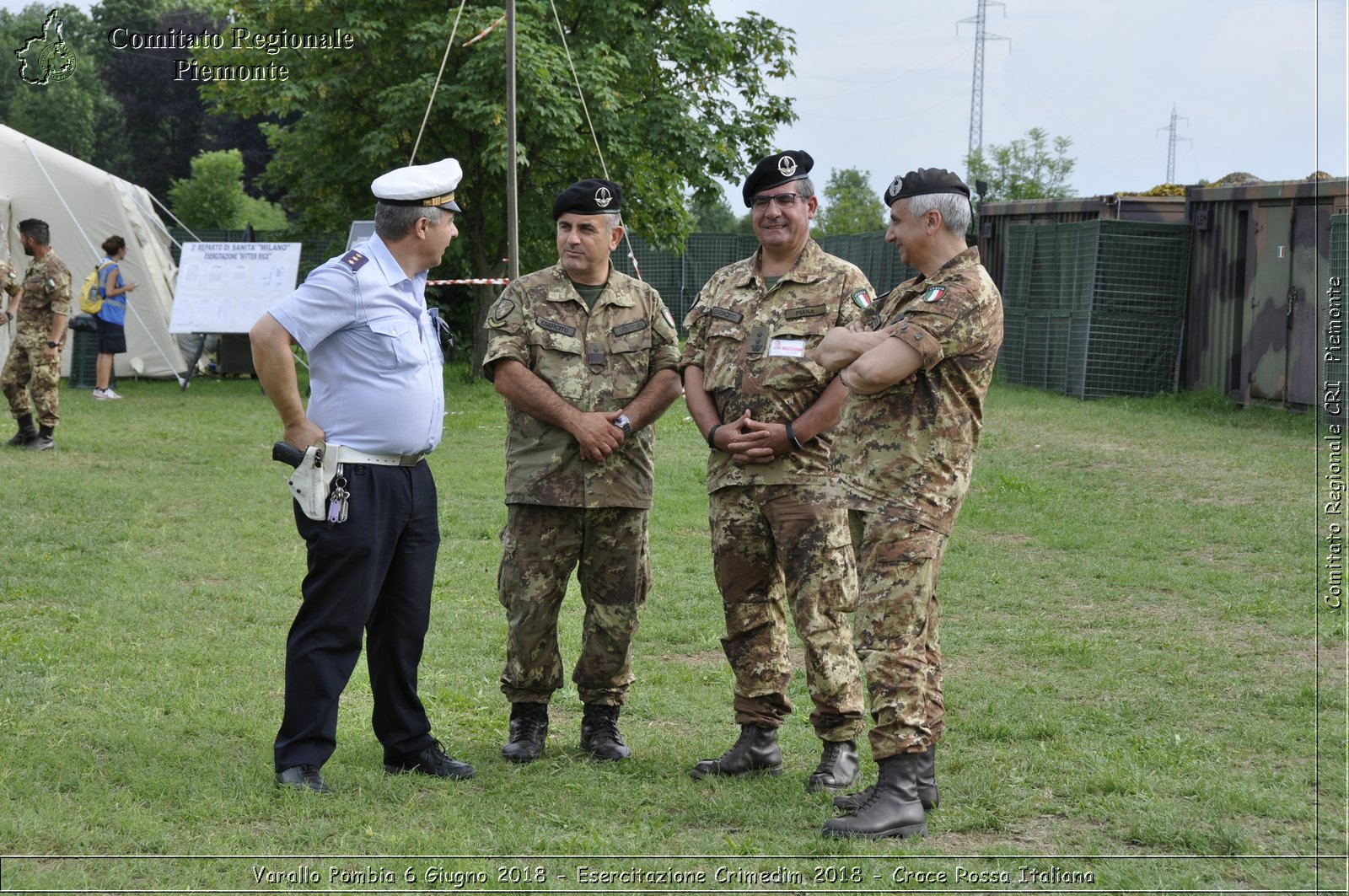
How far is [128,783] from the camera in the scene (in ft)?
14.4

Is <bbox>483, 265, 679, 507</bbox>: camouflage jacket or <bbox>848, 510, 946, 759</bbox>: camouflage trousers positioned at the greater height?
<bbox>483, 265, 679, 507</bbox>: camouflage jacket

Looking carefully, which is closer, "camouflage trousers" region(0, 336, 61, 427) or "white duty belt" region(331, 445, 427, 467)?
"white duty belt" region(331, 445, 427, 467)

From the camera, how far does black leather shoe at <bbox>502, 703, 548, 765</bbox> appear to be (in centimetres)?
489

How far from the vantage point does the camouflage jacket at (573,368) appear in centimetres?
484

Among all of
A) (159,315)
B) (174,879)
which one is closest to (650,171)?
(159,315)

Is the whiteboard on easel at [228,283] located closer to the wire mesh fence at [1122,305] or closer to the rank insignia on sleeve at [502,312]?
the wire mesh fence at [1122,305]

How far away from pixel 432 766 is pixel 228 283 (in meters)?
15.1

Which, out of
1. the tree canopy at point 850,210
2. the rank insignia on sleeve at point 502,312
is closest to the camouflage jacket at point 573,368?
the rank insignia on sleeve at point 502,312

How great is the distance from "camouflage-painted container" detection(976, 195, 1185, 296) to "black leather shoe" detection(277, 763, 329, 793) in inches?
465

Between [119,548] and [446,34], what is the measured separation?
11094 mm

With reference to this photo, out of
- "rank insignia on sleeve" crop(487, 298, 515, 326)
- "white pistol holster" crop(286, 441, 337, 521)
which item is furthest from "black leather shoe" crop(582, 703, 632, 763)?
"rank insignia on sleeve" crop(487, 298, 515, 326)

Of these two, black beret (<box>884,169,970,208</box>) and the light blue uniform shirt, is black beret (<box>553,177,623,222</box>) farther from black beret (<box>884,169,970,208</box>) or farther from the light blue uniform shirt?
black beret (<box>884,169,970,208</box>)

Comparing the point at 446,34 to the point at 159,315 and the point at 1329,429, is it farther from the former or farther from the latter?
the point at 1329,429

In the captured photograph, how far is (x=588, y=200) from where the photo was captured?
15.8ft
